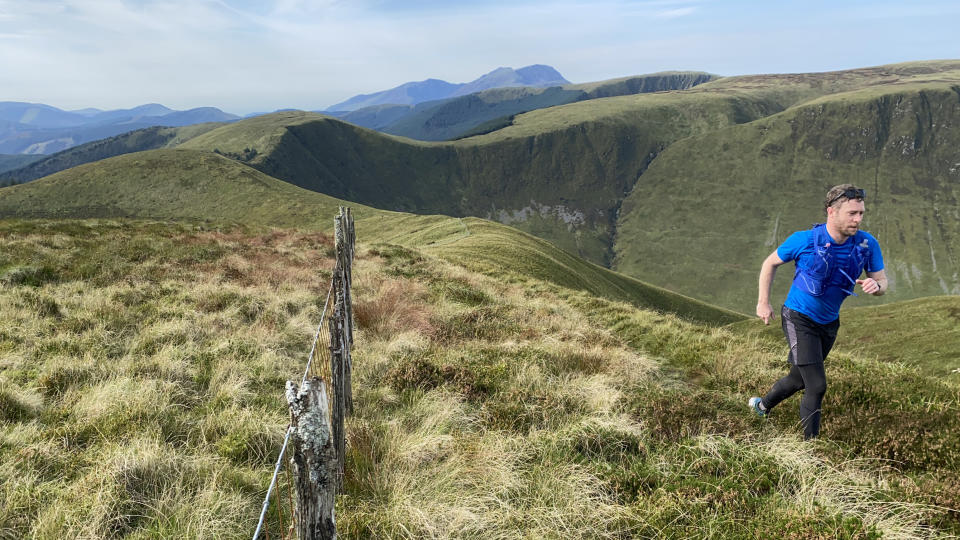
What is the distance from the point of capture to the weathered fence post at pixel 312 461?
2857mm

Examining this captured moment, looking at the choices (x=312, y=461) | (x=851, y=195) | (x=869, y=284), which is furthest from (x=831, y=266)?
(x=312, y=461)

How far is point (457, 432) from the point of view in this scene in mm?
5793

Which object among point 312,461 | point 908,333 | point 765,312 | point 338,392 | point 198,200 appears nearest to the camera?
point 312,461

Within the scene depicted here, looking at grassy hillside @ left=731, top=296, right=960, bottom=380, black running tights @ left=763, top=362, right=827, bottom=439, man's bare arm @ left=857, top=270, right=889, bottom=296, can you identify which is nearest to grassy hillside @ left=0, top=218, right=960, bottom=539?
black running tights @ left=763, top=362, right=827, bottom=439

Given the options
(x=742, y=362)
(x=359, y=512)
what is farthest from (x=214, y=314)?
(x=742, y=362)

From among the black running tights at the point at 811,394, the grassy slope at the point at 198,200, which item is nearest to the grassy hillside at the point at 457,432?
the black running tights at the point at 811,394

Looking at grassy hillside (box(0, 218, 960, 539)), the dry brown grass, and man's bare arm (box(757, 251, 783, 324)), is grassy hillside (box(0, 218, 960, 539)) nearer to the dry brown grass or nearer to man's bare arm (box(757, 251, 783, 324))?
the dry brown grass

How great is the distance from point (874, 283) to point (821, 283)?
1.70 feet

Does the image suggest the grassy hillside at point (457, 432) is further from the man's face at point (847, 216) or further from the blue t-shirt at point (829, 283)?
the man's face at point (847, 216)

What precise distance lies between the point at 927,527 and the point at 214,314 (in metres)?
12.3

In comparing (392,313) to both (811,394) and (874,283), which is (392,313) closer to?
(811,394)

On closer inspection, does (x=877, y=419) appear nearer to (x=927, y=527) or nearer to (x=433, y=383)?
(x=927, y=527)

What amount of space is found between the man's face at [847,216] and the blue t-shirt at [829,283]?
0.26 m

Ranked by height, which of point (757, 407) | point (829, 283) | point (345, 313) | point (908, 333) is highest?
point (829, 283)
